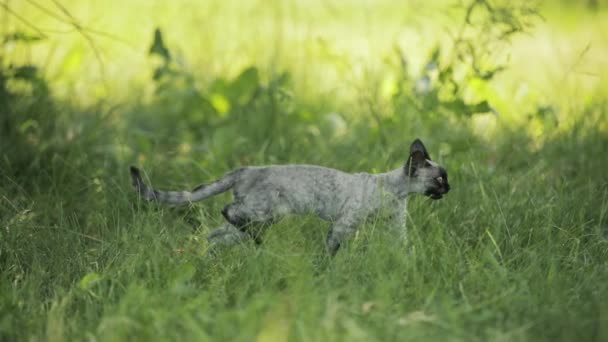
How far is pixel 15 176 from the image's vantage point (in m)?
4.18

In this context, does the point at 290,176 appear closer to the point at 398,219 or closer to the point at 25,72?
the point at 398,219

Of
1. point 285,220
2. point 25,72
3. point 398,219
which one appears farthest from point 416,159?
point 25,72

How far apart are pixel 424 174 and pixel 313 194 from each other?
555 millimetres

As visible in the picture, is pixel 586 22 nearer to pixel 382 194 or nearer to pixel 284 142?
pixel 284 142

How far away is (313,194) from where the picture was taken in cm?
335

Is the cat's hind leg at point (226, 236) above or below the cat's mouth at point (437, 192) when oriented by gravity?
below

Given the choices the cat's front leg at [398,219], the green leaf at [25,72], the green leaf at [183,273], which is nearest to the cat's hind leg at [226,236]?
the green leaf at [183,273]

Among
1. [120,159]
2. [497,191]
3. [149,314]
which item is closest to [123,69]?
[120,159]

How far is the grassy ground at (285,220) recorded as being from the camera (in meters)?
2.72

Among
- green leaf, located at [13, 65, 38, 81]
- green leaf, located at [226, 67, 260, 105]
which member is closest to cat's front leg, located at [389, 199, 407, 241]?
green leaf, located at [226, 67, 260, 105]

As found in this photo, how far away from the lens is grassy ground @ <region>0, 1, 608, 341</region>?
2723 mm

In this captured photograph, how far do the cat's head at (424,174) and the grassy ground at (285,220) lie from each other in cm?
18

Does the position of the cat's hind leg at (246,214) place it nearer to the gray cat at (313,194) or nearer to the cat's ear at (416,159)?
the gray cat at (313,194)

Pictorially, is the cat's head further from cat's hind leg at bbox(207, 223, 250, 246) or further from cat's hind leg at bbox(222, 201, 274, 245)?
cat's hind leg at bbox(207, 223, 250, 246)
